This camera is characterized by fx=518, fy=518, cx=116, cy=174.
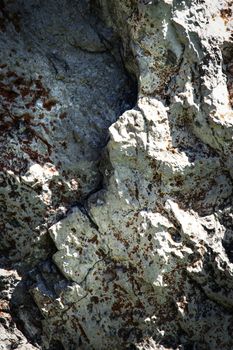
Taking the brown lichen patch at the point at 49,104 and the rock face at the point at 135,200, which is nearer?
the rock face at the point at 135,200

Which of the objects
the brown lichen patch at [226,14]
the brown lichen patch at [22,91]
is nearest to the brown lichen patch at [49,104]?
the brown lichen patch at [22,91]

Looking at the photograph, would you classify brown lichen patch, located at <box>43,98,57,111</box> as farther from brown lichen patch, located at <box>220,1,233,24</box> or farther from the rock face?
brown lichen patch, located at <box>220,1,233,24</box>

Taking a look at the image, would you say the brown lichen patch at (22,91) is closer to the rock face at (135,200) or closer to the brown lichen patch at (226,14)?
the rock face at (135,200)

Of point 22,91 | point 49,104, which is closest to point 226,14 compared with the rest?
point 49,104

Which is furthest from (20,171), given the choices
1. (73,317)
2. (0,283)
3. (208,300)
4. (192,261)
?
(208,300)

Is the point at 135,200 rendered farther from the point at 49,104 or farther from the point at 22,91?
the point at 22,91

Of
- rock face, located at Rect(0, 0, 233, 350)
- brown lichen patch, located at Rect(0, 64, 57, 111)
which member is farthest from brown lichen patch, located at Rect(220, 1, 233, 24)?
brown lichen patch, located at Rect(0, 64, 57, 111)

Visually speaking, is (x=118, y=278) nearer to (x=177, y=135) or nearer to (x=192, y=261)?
(x=192, y=261)

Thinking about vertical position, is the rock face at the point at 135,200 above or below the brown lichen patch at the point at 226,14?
below
